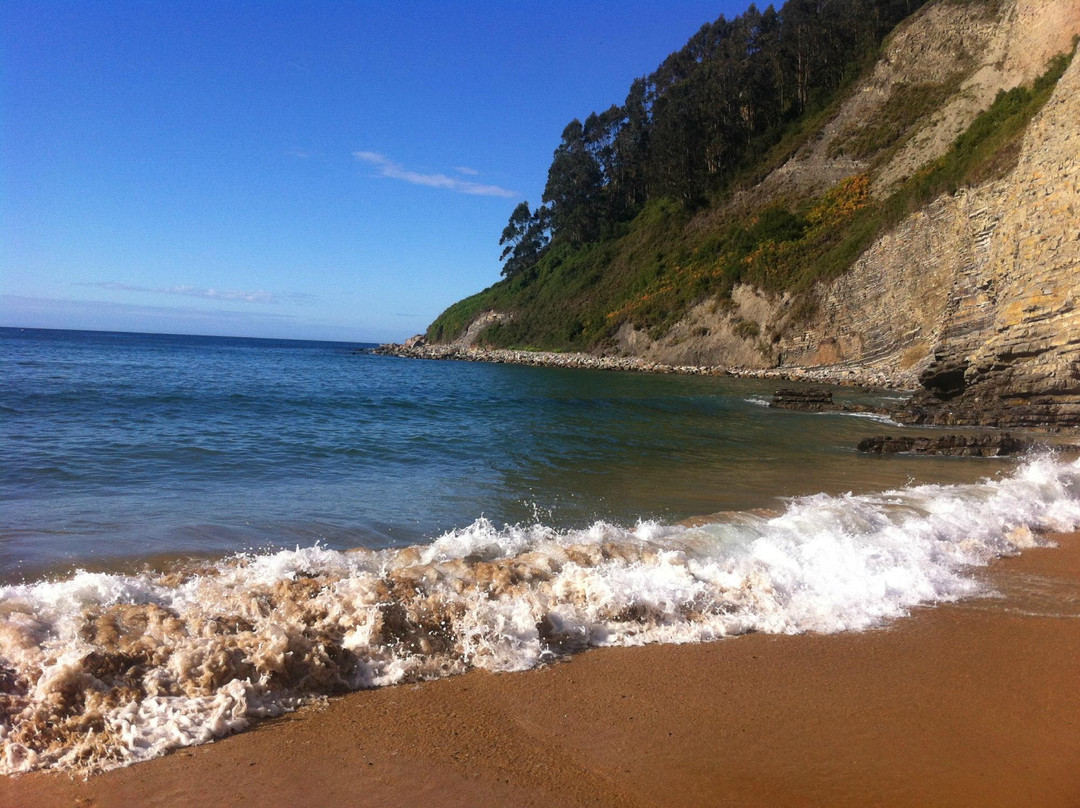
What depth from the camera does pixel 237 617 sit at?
4.27 m

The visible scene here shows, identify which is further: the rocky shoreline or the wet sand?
the rocky shoreline

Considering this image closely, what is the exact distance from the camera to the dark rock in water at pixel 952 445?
13.3 meters

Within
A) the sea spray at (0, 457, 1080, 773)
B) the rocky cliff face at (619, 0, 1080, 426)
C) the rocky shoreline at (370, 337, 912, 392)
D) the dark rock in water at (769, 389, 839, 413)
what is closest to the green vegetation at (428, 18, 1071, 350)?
the rocky cliff face at (619, 0, 1080, 426)

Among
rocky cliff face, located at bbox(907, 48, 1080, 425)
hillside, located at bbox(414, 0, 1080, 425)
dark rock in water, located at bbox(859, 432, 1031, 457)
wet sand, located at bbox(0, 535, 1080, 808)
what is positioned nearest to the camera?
wet sand, located at bbox(0, 535, 1080, 808)

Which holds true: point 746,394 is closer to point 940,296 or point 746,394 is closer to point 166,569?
point 940,296

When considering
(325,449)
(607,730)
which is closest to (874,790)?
(607,730)

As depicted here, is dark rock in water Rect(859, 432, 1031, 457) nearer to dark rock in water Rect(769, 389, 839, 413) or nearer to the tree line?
dark rock in water Rect(769, 389, 839, 413)

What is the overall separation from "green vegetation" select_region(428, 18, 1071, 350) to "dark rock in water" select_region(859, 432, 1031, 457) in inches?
682

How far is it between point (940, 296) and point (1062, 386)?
15301 millimetres

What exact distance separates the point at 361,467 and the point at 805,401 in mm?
15859

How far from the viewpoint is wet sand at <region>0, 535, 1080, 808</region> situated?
3.13m

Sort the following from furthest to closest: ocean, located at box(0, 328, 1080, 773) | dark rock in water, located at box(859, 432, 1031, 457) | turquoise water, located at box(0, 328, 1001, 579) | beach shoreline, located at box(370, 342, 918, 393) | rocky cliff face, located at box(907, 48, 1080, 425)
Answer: beach shoreline, located at box(370, 342, 918, 393)
rocky cliff face, located at box(907, 48, 1080, 425)
dark rock in water, located at box(859, 432, 1031, 457)
turquoise water, located at box(0, 328, 1001, 579)
ocean, located at box(0, 328, 1080, 773)

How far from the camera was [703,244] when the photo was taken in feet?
159

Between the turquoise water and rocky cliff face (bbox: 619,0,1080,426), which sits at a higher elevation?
rocky cliff face (bbox: 619,0,1080,426)
